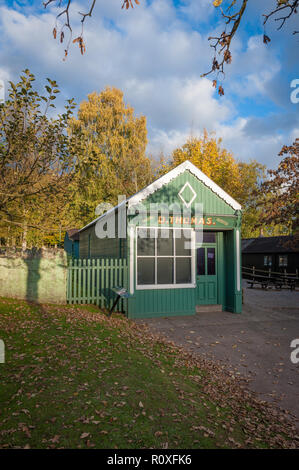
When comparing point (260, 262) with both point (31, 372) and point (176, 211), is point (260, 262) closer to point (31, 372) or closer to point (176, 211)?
point (176, 211)

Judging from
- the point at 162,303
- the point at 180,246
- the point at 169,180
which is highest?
the point at 169,180

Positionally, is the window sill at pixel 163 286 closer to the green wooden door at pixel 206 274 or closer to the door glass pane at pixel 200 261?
the green wooden door at pixel 206 274

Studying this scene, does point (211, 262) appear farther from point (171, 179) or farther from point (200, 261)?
point (171, 179)

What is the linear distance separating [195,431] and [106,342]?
3.61m

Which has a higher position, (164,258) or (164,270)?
(164,258)

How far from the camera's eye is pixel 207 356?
682 centimetres

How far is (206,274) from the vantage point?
11.7 meters

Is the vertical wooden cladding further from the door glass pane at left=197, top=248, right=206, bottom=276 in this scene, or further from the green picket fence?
the door glass pane at left=197, top=248, right=206, bottom=276

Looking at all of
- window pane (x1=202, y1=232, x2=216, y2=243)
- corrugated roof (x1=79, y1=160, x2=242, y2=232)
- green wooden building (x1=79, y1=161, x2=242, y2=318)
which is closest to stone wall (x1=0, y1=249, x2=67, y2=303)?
green wooden building (x1=79, y1=161, x2=242, y2=318)

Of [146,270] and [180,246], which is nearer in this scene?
[146,270]

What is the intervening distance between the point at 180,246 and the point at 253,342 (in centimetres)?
425

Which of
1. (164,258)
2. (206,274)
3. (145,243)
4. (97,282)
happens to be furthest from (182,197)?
(97,282)

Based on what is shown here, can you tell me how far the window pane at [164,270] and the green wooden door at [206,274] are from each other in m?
1.32
